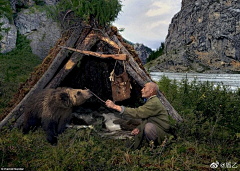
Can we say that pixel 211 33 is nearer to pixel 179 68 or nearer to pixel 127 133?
pixel 179 68

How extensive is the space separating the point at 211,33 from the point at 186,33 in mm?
14514

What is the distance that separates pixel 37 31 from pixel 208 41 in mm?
93384

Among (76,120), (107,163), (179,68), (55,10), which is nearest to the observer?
(107,163)

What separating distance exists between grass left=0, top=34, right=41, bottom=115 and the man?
241 inches

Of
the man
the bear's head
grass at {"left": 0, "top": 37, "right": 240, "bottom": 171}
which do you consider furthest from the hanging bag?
the man

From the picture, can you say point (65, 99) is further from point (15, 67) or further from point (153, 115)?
point (15, 67)

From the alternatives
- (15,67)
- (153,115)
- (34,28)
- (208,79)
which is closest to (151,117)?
(153,115)

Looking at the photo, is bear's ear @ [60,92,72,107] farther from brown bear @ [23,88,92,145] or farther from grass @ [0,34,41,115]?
grass @ [0,34,41,115]

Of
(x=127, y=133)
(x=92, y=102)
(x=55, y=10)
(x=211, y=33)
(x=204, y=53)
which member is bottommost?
(x=127, y=133)

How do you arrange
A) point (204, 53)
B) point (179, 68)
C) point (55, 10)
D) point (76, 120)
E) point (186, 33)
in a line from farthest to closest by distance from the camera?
point (186, 33) < point (204, 53) < point (179, 68) < point (76, 120) < point (55, 10)

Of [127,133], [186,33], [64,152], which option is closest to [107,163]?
[64,152]

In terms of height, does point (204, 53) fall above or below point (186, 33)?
below

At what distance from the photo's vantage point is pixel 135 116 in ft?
12.2

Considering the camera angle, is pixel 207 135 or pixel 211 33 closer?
pixel 207 135
